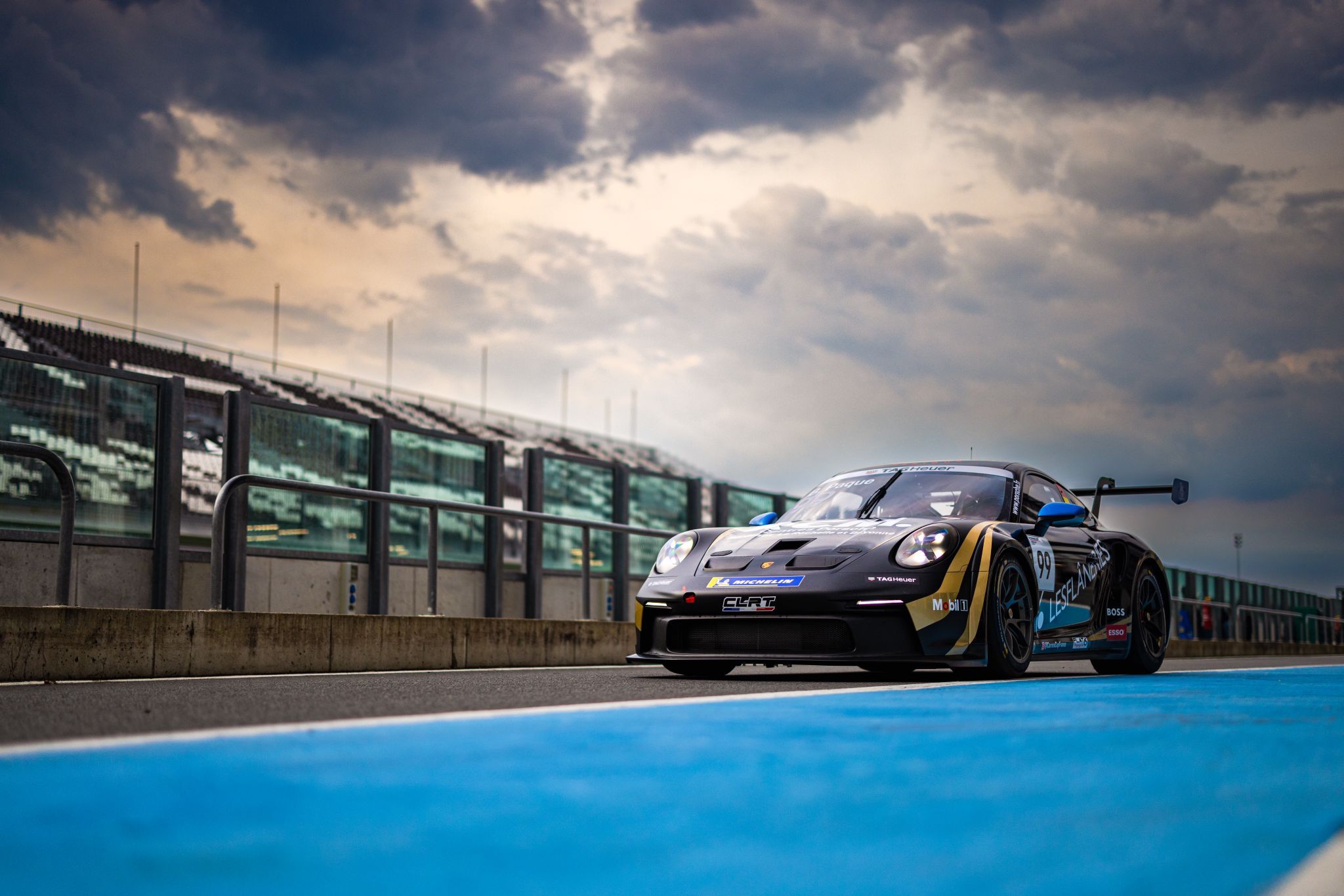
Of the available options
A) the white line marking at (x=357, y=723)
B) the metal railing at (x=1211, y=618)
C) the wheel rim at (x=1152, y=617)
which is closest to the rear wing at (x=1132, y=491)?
the wheel rim at (x=1152, y=617)

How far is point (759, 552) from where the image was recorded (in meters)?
8.44

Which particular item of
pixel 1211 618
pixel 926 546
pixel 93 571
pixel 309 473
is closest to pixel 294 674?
pixel 926 546

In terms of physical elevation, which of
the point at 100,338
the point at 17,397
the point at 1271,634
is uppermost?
the point at 100,338

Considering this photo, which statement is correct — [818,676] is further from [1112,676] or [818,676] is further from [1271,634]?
[1271,634]

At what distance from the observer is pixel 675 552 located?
29.5ft

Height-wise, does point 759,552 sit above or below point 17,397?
below

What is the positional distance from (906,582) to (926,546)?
0.31 meters

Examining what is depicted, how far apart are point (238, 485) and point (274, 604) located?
604 cm

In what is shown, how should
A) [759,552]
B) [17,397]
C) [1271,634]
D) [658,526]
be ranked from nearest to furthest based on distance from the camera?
[759,552] < [17,397] < [658,526] < [1271,634]

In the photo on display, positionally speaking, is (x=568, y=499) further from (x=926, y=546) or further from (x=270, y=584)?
(x=926, y=546)

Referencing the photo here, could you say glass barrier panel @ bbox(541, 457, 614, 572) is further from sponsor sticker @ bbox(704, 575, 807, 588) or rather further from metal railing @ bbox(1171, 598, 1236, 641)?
metal railing @ bbox(1171, 598, 1236, 641)

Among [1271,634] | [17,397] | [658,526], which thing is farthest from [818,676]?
[1271,634]

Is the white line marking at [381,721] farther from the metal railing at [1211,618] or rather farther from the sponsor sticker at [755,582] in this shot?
the metal railing at [1211,618]

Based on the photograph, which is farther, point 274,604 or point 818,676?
point 274,604
